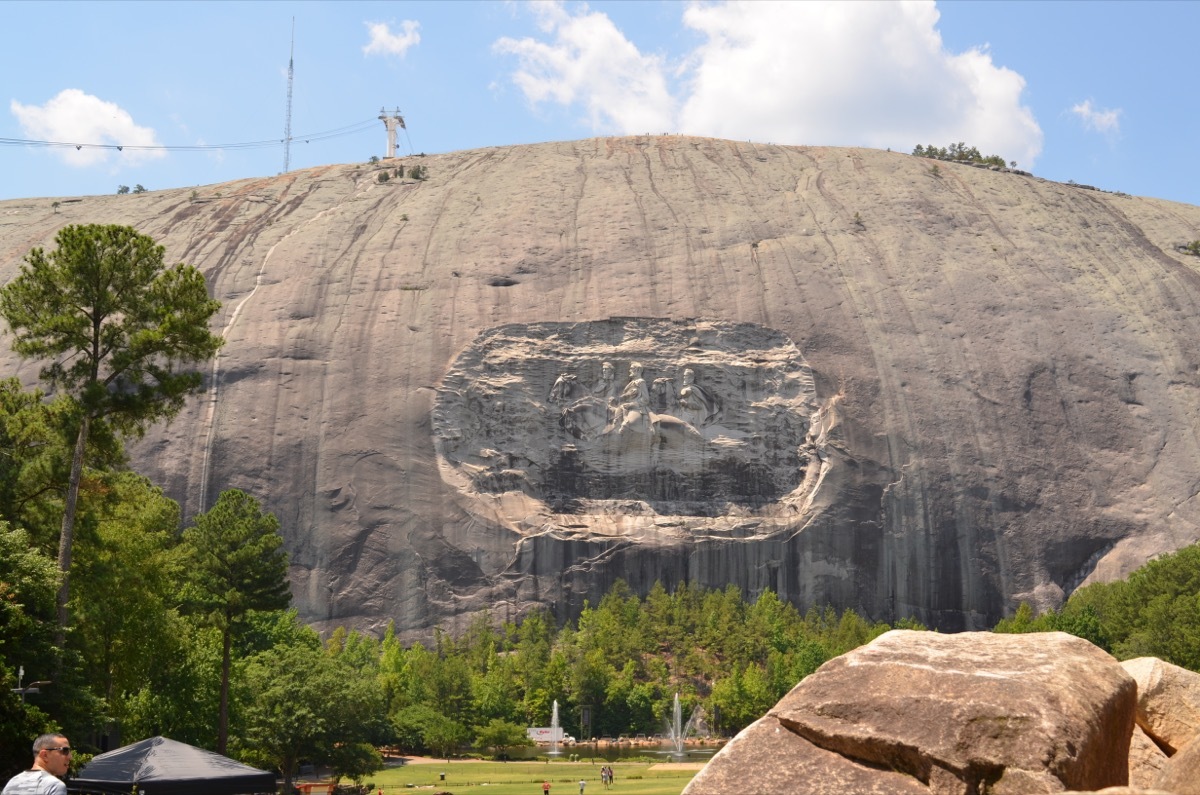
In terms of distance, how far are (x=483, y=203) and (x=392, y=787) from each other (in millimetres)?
50597

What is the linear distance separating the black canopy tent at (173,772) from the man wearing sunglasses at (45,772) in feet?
36.2

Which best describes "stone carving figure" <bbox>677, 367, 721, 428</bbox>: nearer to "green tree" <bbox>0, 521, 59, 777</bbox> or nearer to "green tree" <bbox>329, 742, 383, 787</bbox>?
"green tree" <bbox>329, 742, 383, 787</bbox>

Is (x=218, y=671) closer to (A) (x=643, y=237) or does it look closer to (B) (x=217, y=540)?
(B) (x=217, y=540)

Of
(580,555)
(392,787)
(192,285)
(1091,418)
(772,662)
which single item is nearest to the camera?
(192,285)

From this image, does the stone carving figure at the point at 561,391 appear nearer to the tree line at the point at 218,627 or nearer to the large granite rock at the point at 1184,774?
the tree line at the point at 218,627

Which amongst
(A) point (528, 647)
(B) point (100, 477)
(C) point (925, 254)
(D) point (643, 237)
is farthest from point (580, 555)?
(B) point (100, 477)

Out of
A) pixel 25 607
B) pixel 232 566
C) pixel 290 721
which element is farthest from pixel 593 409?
pixel 25 607

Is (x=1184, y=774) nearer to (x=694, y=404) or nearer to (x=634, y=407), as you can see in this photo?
(x=634, y=407)

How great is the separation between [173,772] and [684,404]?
175ft

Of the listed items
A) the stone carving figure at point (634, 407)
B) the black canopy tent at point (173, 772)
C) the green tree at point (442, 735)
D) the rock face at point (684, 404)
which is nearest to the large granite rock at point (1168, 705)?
the black canopy tent at point (173, 772)

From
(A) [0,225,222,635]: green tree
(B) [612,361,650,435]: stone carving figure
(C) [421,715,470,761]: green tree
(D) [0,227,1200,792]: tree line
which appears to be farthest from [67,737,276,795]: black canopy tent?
(B) [612,361,650,435]: stone carving figure

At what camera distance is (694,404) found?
236 ft

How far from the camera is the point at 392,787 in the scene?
38469mm

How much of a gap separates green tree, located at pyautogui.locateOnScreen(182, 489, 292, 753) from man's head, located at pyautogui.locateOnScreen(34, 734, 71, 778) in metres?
30.3
